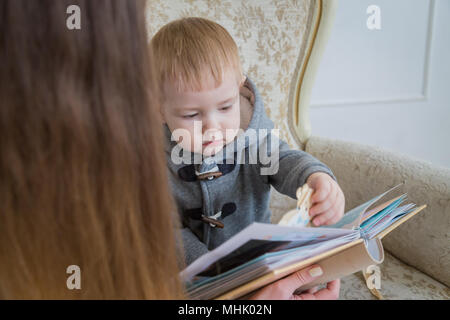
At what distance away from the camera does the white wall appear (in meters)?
1.48

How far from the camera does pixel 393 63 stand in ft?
5.20

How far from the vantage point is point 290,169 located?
0.68 m

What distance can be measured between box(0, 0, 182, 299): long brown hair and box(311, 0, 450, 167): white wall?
137 cm

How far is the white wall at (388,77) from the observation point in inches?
58.3

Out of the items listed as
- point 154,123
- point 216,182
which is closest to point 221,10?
point 216,182

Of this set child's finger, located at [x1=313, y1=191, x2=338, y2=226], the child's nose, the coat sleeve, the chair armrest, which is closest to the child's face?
the child's nose

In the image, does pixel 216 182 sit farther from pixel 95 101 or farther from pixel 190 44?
pixel 95 101

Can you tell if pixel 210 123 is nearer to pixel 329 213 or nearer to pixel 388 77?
pixel 329 213

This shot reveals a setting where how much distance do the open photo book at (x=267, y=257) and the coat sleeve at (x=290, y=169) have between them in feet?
0.60

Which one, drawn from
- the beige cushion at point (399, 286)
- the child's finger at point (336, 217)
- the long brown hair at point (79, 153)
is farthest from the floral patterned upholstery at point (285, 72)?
the long brown hair at point (79, 153)

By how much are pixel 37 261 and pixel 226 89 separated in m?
0.44

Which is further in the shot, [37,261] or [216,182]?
[216,182]

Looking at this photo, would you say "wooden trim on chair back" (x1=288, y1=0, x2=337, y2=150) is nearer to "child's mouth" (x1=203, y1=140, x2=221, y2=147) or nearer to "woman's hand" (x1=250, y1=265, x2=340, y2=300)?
"child's mouth" (x1=203, y1=140, x2=221, y2=147)

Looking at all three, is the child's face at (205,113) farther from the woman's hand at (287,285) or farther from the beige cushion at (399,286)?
the beige cushion at (399,286)
